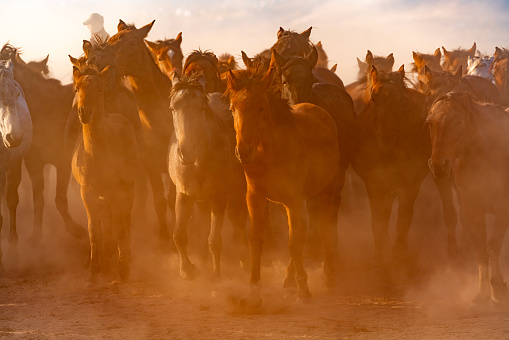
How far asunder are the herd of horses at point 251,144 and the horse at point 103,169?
0.6 inches

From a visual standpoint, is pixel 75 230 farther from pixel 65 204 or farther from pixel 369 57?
pixel 369 57

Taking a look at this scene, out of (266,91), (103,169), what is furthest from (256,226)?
(103,169)

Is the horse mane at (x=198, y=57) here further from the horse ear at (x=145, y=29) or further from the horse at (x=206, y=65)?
the horse ear at (x=145, y=29)

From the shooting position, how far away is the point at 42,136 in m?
9.62

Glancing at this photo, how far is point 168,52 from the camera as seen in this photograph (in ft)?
30.6

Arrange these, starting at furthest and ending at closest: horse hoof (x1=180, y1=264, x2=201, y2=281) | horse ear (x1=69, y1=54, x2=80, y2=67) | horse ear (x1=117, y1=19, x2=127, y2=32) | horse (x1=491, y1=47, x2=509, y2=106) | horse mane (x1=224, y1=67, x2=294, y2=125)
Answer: horse (x1=491, y1=47, x2=509, y2=106)
horse ear (x1=117, y1=19, x2=127, y2=32)
horse ear (x1=69, y1=54, x2=80, y2=67)
horse hoof (x1=180, y1=264, x2=201, y2=281)
horse mane (x1=224, y1=67, x2=294, y2=125)

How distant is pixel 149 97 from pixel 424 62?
430 cm

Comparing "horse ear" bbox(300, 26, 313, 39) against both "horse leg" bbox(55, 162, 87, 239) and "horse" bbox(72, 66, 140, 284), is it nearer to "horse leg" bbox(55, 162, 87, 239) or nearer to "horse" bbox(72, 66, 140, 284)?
"horse" bbox(72, 66, 140, 284)

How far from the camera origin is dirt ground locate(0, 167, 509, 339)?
18.2 feet

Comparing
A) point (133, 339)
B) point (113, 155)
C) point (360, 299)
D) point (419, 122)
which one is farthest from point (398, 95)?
point (133, 339)

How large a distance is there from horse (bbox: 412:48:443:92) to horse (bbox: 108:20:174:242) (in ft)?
12.0

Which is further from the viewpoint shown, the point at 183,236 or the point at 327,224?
the point at 327,224

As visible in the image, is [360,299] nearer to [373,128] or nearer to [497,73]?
[373,128]

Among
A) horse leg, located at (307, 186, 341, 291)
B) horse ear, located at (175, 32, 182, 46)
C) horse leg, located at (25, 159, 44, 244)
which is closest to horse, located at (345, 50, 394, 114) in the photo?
horse leg, located at (307, 186, 341, 291)
